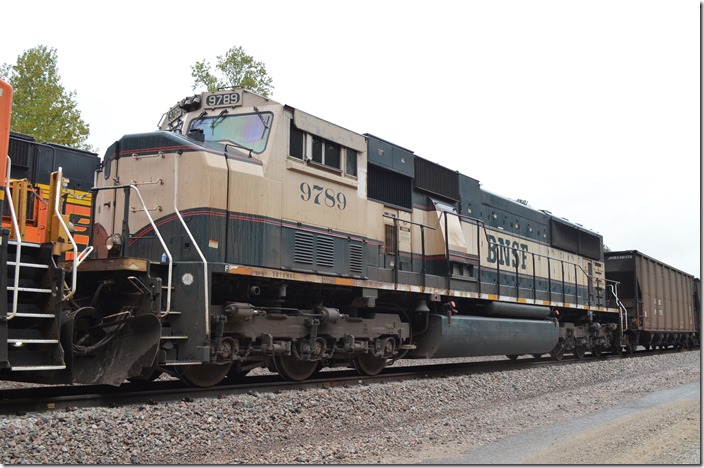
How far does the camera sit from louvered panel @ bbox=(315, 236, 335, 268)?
8.80 metres

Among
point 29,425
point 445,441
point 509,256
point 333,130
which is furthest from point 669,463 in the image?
point 509,256

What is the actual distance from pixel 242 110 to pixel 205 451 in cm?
471

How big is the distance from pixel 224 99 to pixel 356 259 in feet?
9.60

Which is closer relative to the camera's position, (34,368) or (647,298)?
(34,368)

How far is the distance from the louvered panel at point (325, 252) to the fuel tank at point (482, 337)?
9.58ft

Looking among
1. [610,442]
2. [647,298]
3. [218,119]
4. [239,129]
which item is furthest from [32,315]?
[647,298]

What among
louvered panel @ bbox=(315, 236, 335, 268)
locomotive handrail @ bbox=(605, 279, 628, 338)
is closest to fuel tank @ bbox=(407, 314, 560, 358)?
louvered panel @ bbox=(315, 236, 335, 268)

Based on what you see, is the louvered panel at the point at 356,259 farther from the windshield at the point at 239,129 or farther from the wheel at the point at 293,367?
the windshield at the point at 239,129

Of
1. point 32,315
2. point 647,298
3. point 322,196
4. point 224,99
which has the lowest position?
point 32,315

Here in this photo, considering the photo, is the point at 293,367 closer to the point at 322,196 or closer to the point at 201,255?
the point at 322,196

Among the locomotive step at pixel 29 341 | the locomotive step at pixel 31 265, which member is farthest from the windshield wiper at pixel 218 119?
the locomotive step at pixel 29 341

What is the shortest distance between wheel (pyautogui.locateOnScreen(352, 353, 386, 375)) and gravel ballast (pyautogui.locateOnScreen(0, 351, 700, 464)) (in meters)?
1.30

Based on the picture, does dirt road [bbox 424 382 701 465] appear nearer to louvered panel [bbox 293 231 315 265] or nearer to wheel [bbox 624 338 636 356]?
louvered panel [bbox 293 231 315 265]

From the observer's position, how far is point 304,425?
20.9ft
